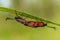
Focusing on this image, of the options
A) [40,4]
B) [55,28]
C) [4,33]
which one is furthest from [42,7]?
[4,33]

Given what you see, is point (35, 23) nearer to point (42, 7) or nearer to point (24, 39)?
point (24, 39)

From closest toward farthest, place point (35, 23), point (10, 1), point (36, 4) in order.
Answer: point (35, 23) < point (10, 1) < point (36, 4)

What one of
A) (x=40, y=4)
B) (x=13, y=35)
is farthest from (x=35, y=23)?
(x=40, y=4)

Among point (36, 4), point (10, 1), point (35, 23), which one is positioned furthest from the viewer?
point (36, 4)

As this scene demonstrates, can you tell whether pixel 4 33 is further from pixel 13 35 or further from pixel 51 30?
pixel 51 30

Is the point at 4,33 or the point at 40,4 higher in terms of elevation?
the point at 40,4

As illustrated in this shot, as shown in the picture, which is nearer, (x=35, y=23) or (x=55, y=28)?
(x=35, y=23)
